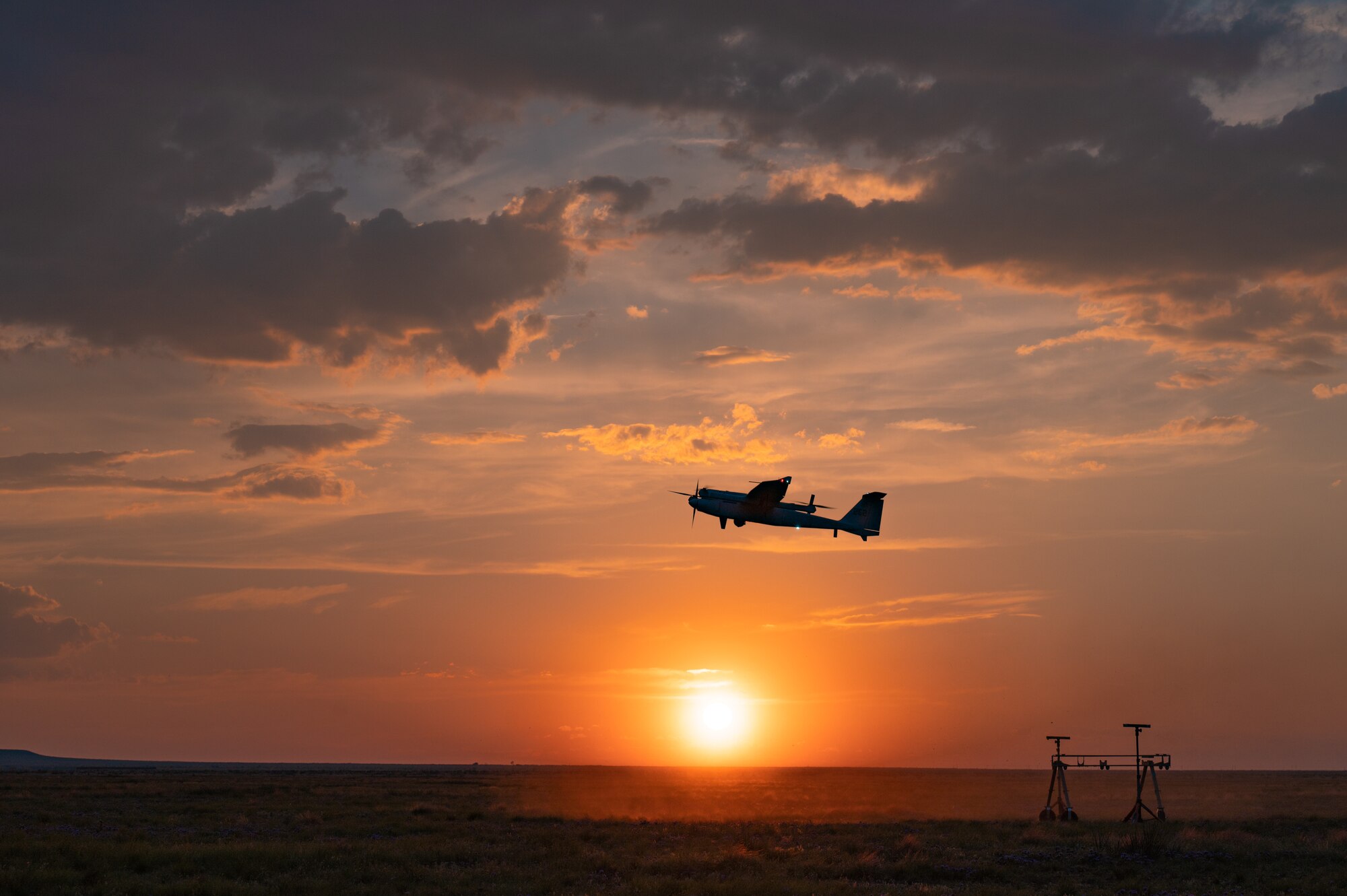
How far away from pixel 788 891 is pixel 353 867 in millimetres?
12512

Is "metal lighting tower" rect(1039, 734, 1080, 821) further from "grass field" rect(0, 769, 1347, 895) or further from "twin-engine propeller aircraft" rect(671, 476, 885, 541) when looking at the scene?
"twin-engine propeller aircraft" rect(671, 476, 885, 541)

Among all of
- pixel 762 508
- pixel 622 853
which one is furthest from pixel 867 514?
pixel 622 853

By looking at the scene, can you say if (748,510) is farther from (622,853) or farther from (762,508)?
(622,853)

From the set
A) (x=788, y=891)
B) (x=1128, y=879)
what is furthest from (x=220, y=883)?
(x=1128, y=879)

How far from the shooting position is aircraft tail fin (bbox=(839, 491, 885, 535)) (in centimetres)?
7006

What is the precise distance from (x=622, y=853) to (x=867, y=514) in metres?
38.9

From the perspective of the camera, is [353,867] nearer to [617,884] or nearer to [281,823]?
[617,884]

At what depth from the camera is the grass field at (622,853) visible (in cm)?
2953

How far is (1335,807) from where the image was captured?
65.2 meters

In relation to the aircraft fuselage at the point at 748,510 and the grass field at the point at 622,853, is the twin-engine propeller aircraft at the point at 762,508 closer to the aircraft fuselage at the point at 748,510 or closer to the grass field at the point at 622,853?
the aircraft fuselage at the point at 748,510

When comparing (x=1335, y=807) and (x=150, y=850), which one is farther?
(x=1335, y=807)

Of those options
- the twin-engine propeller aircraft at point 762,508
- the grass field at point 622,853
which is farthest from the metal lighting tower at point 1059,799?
the twin-engine propeller aircraft at point 762,508

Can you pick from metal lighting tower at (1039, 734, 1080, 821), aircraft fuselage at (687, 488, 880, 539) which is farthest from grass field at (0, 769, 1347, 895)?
aircraft fuselage at (687, 488, 880, 539)

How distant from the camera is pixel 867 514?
71.9m
